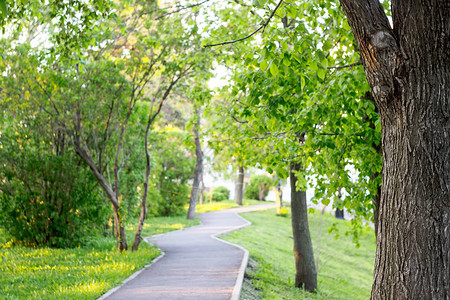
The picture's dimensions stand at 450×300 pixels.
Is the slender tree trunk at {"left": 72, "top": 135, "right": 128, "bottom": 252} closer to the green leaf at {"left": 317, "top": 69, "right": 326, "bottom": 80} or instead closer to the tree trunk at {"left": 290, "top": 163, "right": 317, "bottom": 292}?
the tree trunk at {"left": 290, "top": 163, "right": 317, "bottom": 292}

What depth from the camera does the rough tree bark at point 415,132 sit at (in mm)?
3553

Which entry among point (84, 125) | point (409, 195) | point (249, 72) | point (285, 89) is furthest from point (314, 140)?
point (84, 125)

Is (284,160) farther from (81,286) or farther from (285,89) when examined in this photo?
(81,286)

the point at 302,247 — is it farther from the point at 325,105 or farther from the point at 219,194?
the point at 219,194

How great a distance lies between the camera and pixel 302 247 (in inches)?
390

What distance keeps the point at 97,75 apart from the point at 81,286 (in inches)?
228

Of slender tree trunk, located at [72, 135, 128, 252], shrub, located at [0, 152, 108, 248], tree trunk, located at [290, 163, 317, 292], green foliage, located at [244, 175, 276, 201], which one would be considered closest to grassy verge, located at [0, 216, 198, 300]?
slender tree trunk, located at [72, 135, 128, 252]

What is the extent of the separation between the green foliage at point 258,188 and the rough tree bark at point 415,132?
36.1 metres

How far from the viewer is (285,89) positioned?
5785 millimetres

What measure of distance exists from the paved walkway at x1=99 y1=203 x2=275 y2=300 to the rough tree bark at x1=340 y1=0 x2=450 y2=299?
11.7 feet

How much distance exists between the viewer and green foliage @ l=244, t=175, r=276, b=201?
4034 cm

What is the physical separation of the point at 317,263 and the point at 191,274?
15.0ft

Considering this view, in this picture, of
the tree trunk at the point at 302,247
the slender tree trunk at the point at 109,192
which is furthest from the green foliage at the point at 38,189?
the tree trunk at the point at 302,247

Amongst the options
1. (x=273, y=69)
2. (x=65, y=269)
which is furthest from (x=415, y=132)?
(x=65, y=269)
